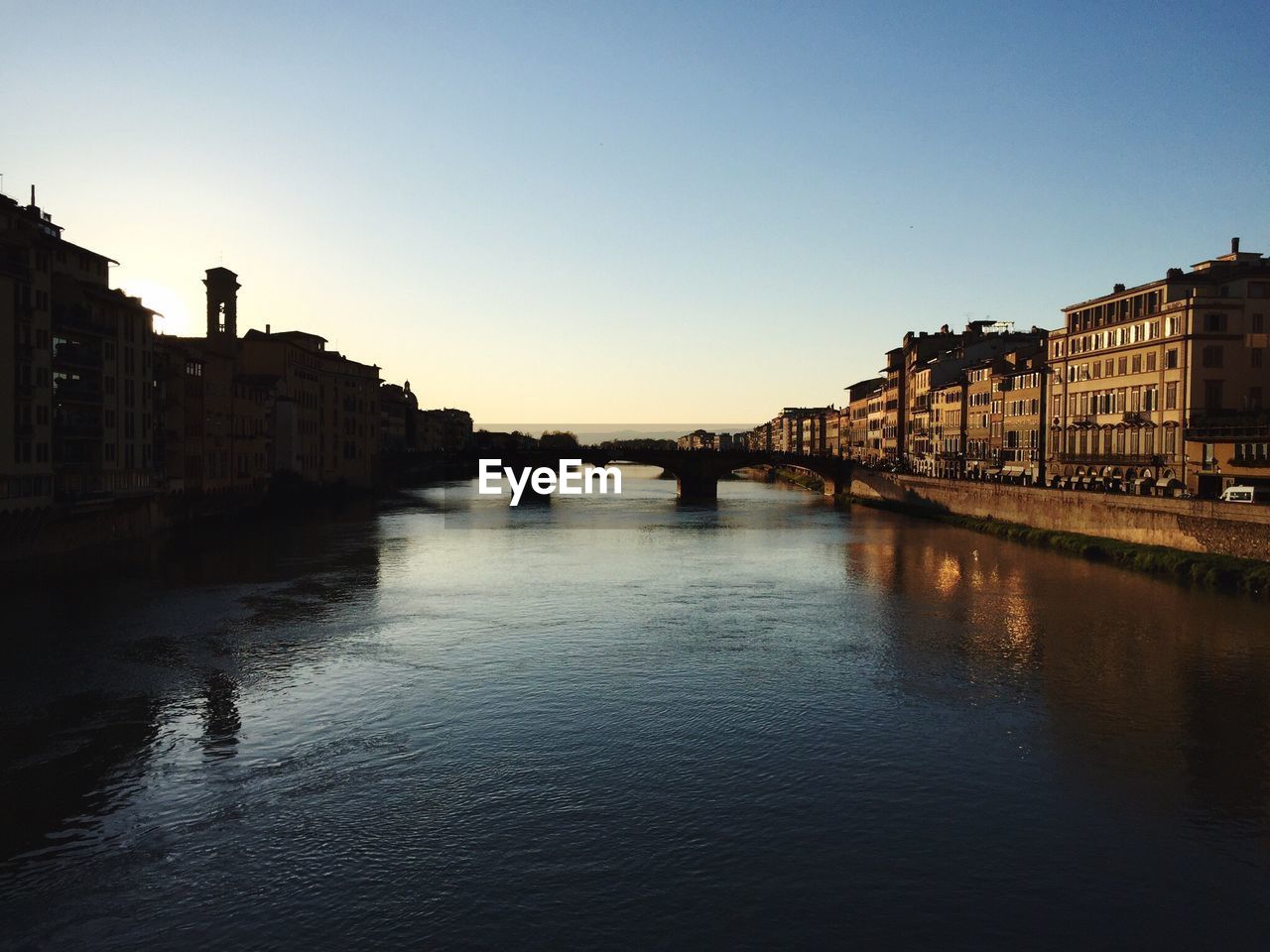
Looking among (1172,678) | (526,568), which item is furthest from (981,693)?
(526,568)

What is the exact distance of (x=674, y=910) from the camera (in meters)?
13.9

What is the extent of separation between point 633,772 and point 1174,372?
5219 cm

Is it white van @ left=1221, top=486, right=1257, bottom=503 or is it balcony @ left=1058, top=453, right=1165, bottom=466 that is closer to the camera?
white van @ left=1221, top=486, right=1257, bottom=503

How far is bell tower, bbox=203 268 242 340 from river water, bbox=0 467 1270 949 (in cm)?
4709

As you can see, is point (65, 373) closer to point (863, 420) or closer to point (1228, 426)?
point (1228, 426)

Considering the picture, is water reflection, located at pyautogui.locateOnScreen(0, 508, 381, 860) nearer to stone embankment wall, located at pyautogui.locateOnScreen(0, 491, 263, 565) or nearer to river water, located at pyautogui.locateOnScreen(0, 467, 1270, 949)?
river water, located at pyautogui.locateOnScreen(0, 467, 1270, 949)

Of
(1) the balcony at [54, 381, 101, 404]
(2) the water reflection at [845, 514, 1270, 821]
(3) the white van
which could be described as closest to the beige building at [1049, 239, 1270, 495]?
(3) the white van

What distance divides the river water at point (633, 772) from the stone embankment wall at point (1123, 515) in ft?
14.7

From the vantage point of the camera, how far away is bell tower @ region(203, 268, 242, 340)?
8069 centimetres

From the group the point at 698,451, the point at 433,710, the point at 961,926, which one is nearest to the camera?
the point at 961,926

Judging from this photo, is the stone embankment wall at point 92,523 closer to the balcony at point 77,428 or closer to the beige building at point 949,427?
the balcony at point 77,428

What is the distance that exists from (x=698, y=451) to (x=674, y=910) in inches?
3993

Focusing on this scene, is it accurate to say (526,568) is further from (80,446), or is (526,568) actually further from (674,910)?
(674,910)

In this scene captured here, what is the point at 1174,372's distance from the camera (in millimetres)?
58469
